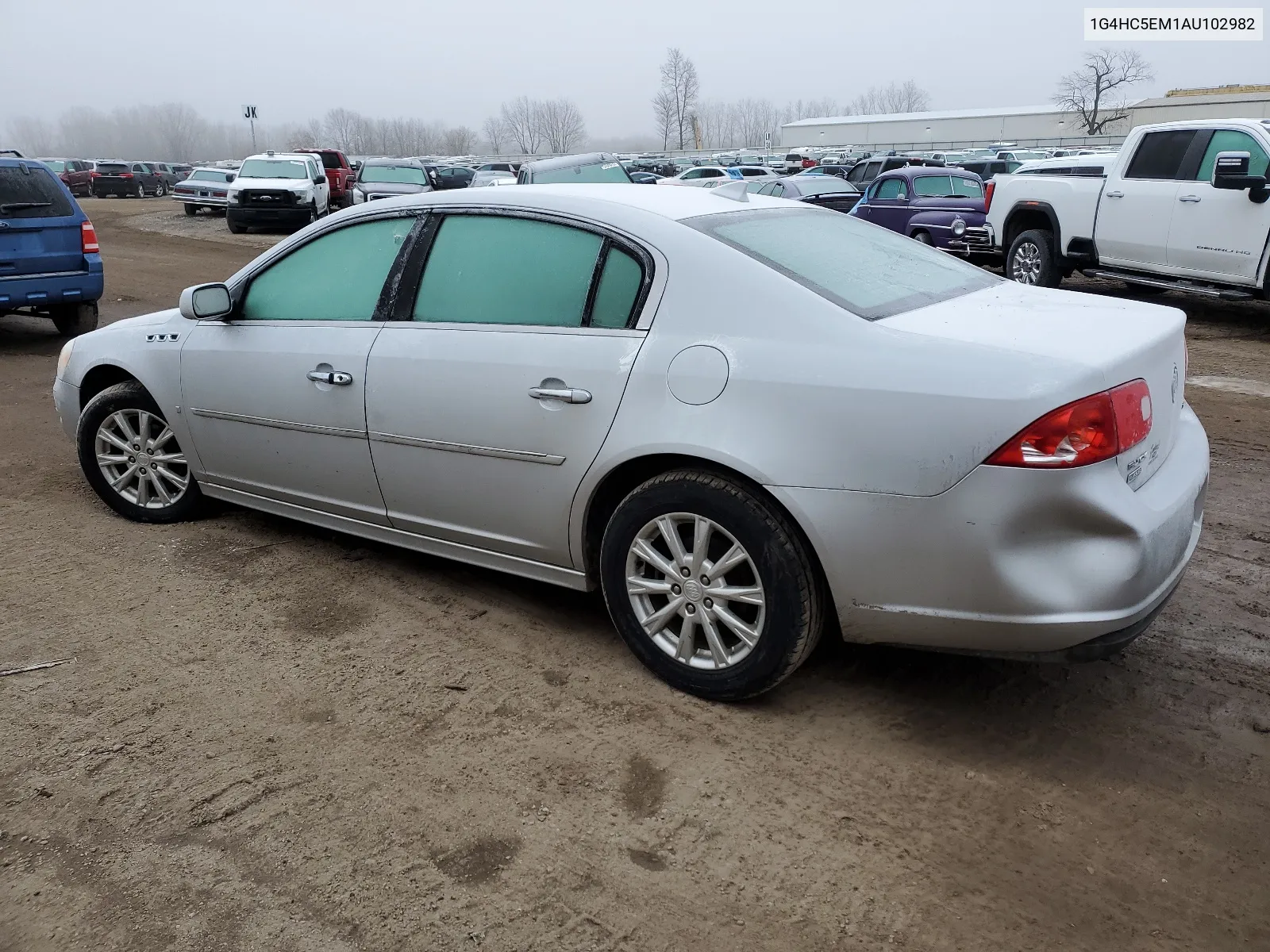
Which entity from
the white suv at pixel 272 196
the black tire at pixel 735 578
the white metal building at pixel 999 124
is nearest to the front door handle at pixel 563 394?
the black tire at pixel 735 578

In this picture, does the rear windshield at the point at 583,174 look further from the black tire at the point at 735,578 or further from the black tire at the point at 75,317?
the black tire at the point at 735,578

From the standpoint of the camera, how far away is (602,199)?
12.2ft

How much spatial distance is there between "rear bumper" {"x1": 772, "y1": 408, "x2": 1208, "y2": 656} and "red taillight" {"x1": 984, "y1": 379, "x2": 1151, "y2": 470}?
0.11 ft

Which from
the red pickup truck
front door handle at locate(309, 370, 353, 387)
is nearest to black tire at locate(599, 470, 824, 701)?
front door handle at locate(309, 370, 353, 387)

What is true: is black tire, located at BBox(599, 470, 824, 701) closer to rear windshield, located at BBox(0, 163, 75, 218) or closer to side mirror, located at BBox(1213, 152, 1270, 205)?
rear windshield, located at BBox(0, 163, 75, 218)

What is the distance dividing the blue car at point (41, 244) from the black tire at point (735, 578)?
8.10 meters

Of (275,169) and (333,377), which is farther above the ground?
(275,169)

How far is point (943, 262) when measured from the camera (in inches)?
161

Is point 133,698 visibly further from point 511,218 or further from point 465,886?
point 511,218

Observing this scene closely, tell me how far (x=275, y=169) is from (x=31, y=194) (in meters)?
15.4

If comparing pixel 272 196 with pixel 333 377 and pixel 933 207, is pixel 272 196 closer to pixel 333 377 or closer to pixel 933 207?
pixel 933 207

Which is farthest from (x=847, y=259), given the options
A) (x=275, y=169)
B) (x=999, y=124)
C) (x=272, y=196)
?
(x=999, y=124)

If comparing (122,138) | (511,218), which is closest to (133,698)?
(511,218)

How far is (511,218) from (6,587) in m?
2.61
